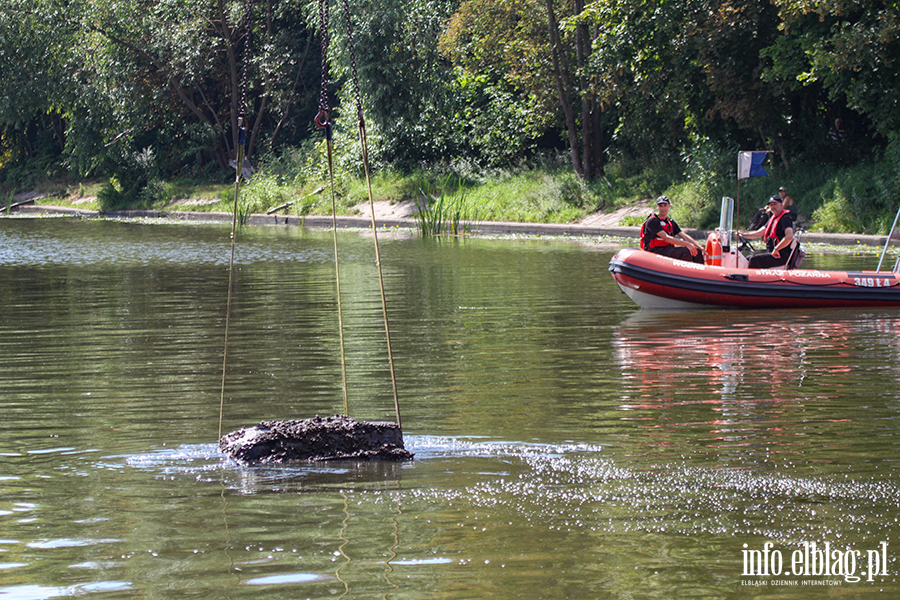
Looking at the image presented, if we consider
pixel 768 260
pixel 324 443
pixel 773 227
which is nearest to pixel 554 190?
pixel 773 227

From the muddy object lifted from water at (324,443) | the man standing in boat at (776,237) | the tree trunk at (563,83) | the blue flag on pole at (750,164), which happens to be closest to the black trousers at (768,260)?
the man standing in boat at (776,237)

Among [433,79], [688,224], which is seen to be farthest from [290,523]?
[433,79]

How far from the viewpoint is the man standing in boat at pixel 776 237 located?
49.8 ft

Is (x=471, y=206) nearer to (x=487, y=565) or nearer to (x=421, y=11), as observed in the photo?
(x=421, y=11)

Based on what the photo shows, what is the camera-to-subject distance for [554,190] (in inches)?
1213

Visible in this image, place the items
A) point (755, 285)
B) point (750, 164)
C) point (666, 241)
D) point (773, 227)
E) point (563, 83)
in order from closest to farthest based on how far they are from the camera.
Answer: point (755, 285) → point (666, 241) → point (773, 227) → point (750, 164) → point (563, 83)

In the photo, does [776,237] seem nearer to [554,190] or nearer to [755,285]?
[755,285]

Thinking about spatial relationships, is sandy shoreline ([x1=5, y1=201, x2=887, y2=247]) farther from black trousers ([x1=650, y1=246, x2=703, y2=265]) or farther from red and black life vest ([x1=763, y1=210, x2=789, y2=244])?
black trousers ([x1=650, y1=246, x2=703, y2=265])

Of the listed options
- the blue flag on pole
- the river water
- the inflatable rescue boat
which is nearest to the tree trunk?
the blue flag on pole

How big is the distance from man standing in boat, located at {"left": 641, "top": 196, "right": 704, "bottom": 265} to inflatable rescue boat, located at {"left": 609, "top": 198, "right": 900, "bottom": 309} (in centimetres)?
72

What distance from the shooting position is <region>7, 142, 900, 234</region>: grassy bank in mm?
23578

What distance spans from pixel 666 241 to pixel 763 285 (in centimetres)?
157

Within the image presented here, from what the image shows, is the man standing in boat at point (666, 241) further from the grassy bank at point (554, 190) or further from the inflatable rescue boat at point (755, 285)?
the grassy bank at point (554, 190)

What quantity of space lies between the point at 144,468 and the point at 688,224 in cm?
2109
